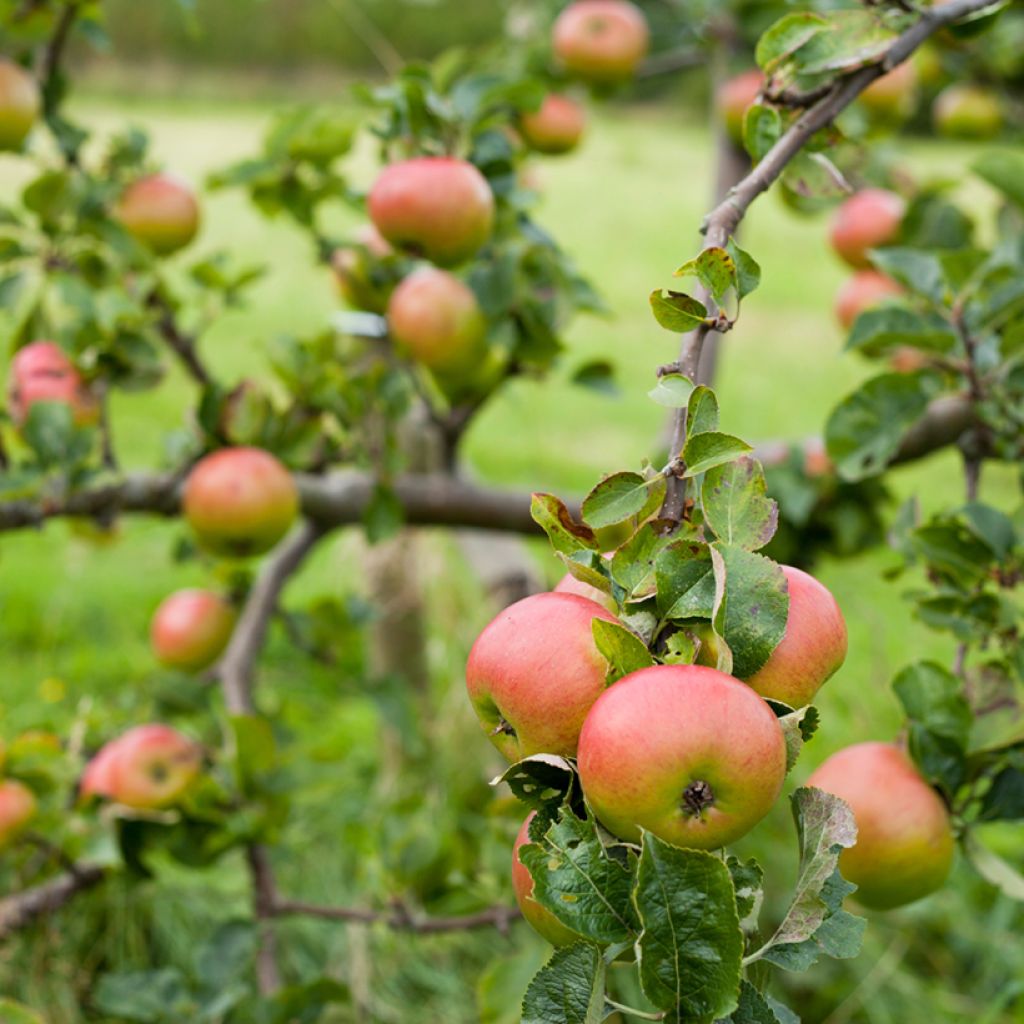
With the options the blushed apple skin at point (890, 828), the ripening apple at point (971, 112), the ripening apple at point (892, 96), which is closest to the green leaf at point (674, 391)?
the blushed apple skin at point (890, 828)

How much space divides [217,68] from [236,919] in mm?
9604

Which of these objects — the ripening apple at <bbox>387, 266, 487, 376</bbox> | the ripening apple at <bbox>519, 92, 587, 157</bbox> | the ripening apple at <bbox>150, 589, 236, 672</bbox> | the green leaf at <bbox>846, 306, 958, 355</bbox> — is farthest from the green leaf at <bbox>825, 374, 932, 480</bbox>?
the ripening apple at <bbox>150, 589, 236, 672</bbox>

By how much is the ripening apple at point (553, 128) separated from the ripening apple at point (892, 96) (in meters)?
0.31

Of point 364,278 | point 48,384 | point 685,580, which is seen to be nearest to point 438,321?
point 364,278

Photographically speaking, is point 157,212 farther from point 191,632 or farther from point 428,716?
point 428,716

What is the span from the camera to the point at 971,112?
62.6 inches

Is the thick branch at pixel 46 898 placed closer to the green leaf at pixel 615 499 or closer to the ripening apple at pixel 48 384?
the ripening apple at pixel 48 384

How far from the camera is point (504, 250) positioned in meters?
1.05

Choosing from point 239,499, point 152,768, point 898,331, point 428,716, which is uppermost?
point 898,331

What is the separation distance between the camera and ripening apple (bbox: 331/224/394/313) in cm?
113

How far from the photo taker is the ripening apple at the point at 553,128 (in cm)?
127

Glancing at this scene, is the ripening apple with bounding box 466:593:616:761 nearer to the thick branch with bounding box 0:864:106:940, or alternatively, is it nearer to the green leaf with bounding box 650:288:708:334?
the green leaf with bounding box 650:288:708:334

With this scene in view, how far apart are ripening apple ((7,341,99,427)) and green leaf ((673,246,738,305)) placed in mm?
724

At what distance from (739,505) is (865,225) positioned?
94 cm
